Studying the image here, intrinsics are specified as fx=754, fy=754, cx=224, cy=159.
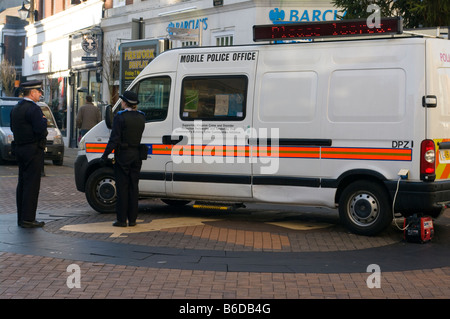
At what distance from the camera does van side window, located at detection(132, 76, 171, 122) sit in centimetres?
1095

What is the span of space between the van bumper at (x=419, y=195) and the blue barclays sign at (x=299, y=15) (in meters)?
11.5

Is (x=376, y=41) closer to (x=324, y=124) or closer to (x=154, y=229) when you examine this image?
(x=324, y=124)

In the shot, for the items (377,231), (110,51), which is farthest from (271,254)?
(110,51)

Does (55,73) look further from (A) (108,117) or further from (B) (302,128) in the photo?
(B) (302,128)

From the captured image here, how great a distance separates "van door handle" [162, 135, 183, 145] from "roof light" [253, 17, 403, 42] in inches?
70.1

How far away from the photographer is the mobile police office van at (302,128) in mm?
9133

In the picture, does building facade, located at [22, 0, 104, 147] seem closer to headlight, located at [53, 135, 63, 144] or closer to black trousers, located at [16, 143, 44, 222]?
headlight, located at [53, 135, 63, 144]

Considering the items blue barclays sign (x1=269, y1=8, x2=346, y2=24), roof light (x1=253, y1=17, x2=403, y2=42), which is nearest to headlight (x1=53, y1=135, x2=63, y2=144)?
blue barclays sign (x1=269, y1=8, x2=346, y2=24)

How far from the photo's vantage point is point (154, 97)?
11078mm

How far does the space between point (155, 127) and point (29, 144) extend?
75.9 inches

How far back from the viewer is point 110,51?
28922mm
